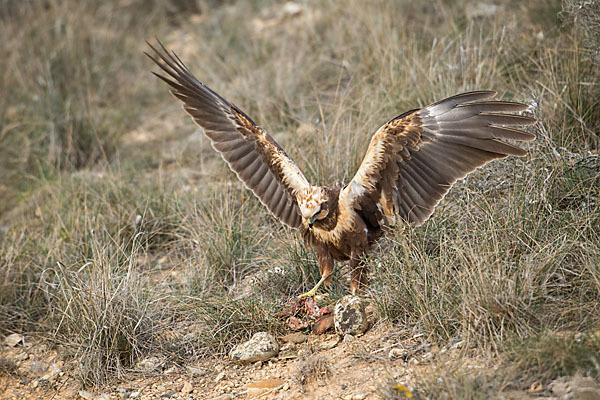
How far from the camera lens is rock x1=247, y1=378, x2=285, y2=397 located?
3613 mm

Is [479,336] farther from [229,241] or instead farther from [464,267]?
[229,241]

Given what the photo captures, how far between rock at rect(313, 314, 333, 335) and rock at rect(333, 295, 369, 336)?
139 millimetres

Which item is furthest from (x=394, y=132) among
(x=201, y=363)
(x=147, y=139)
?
(x=147, y=139)

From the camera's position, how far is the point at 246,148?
479 centimetres

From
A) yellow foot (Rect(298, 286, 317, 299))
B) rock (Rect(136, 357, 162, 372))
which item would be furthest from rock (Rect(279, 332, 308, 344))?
rock (Rect(136, 357, 162, 372))

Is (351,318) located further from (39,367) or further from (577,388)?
(39,367)

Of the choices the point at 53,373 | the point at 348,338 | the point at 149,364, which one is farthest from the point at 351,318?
the point at 53,373

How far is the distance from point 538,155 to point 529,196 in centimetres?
58

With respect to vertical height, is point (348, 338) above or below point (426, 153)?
below

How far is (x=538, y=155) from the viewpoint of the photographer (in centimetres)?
446

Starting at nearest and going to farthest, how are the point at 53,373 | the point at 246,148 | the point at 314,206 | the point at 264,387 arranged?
the point at 264,387 → the point at 314,206 → the point at 53,373 → the point at 246,148

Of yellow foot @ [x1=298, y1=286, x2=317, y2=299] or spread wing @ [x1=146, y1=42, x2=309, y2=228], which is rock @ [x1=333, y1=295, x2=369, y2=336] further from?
spread wing @ [x1=146, y1=42, x2=309, y2=228]

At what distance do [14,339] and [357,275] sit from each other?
281 centimetres

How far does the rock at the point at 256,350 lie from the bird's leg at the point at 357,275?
0.65 m
